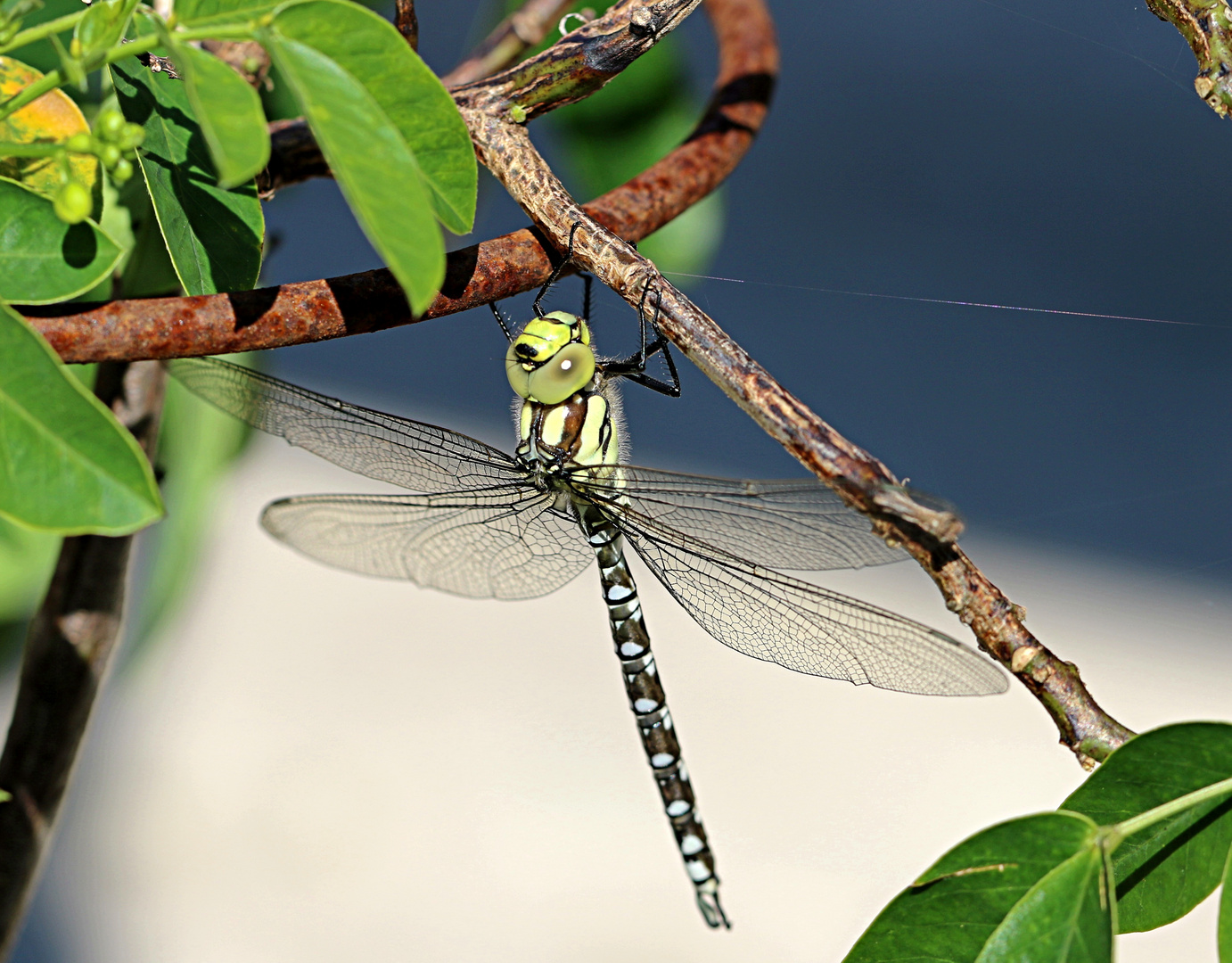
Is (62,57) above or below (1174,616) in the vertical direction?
below

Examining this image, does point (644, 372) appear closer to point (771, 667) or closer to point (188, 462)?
point (188, 462)

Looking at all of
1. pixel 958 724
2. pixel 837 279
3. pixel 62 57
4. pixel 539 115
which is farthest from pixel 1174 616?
pixel 62 57

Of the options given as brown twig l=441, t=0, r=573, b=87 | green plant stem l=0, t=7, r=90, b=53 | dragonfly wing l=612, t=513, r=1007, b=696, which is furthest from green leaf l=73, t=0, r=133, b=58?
dragonfly wing l=612, t=513, r=1007, b=696

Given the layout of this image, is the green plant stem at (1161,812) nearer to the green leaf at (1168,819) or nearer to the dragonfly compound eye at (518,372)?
the green leaf at (1168,819)

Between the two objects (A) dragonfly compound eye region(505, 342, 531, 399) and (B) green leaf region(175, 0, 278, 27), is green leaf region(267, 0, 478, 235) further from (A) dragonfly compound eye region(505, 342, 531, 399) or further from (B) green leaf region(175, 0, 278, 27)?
(A) dragonfly compound eye region(505, 342, 531, 399)

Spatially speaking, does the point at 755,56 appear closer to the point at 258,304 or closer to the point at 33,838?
the point at 258,304

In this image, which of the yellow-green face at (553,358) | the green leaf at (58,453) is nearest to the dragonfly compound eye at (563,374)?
the yellow-green face at (553,358)
